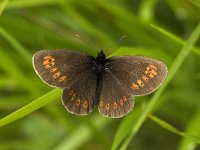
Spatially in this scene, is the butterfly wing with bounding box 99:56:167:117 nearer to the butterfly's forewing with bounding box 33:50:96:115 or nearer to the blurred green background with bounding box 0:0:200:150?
the butterfly's forewing with bounding box 33:50:96:115

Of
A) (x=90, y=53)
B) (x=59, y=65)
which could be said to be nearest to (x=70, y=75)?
(x=59, y=65)

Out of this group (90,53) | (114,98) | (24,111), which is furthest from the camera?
(90,53)

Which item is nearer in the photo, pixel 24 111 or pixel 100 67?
pixel 24 111

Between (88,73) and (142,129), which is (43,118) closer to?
(142,129)

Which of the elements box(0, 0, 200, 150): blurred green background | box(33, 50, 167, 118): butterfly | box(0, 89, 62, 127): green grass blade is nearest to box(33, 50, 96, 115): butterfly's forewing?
box(33, 50, 167, 118): butterfly

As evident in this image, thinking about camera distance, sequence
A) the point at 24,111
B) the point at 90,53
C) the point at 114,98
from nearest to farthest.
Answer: the point at 24,111, the point at 114,98, the point at 90,53

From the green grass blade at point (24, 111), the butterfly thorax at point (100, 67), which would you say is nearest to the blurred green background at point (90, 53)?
the butterfly thorax at point (100, 67)

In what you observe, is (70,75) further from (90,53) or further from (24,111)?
(90,53)

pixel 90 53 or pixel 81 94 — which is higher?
pixel 81 94
